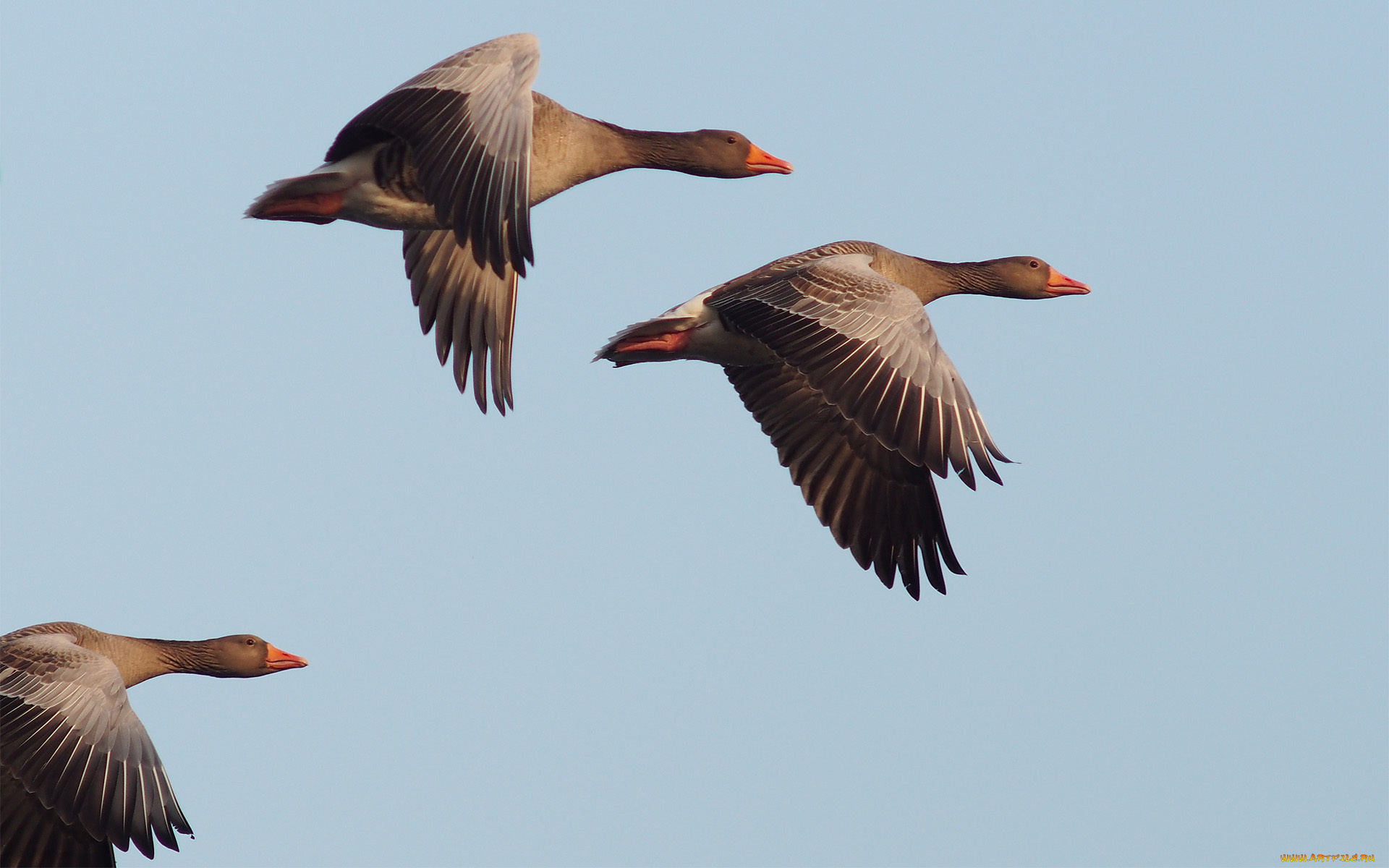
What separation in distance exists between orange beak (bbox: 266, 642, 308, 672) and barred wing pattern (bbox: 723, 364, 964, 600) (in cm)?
408

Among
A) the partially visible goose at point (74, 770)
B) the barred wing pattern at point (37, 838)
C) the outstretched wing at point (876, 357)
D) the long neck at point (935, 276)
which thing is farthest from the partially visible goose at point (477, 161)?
the barred wing pattern at point (37, 838)

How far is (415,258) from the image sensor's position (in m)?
16.3

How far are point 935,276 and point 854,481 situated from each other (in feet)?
6.34

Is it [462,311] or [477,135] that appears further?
[462,311]

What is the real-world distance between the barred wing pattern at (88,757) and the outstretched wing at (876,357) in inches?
186

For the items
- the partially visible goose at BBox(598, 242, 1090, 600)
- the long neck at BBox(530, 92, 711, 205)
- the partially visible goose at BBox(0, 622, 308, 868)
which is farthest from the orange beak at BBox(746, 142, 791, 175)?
the partially visible goose at BBox(0, 622, 308, 868)

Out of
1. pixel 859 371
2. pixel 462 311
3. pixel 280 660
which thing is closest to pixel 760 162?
pixel 462 311

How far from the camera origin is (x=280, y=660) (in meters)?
15.1

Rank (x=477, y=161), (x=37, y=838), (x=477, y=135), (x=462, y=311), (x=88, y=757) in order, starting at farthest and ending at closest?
(x=462, y=311), (x=477, y=135), (x=477, y=161), (x=88, y=757), (x=37, y=838)

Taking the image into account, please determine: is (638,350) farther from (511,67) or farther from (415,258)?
(415,258)

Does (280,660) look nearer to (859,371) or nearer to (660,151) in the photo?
(660,151)

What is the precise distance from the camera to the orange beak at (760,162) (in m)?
15.0

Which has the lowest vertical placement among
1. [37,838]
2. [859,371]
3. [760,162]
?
[37,838]

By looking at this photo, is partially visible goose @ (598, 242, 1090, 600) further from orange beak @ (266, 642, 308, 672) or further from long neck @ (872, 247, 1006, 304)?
orange beak @ (266, 642, 308, 672)
